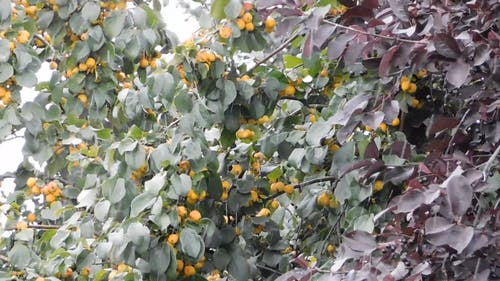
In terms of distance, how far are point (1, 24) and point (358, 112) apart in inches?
45.4

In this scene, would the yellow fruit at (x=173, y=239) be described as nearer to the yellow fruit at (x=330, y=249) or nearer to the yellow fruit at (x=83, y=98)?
the yellow fruit at (x=330, y=249)

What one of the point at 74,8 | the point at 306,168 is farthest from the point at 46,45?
the point at 306,168

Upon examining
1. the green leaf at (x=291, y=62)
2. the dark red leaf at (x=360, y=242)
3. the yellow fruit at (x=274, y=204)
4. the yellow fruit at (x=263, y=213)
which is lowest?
the yellow fruit at (x=274, y=204)

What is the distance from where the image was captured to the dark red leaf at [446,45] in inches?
69.7

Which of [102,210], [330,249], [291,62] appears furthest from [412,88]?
[102,210]

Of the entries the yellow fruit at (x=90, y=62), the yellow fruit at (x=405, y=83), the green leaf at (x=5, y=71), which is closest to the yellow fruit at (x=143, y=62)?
the yellow fruit at (x=90, y=62)

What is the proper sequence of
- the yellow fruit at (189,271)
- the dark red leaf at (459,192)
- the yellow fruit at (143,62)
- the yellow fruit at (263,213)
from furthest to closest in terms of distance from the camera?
1. the yellow fruit at (143,62)
2. the yellow fruit at (263,213)
3. the yellow fruit at (189,271)
4. the dark red leaf at (459,192)

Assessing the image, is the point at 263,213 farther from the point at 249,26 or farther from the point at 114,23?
the point at 114,23

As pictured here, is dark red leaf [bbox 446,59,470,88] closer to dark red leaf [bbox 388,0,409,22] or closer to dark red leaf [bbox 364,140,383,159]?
dark red leaf [bbox 388,0,409,22]

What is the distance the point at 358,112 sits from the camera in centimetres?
188

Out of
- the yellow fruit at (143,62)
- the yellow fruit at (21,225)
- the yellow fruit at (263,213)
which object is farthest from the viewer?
the yellow fruit at (143,62)

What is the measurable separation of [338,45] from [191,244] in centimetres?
61

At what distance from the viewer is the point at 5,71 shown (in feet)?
8.14

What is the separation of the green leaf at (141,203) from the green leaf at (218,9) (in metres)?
0.47
